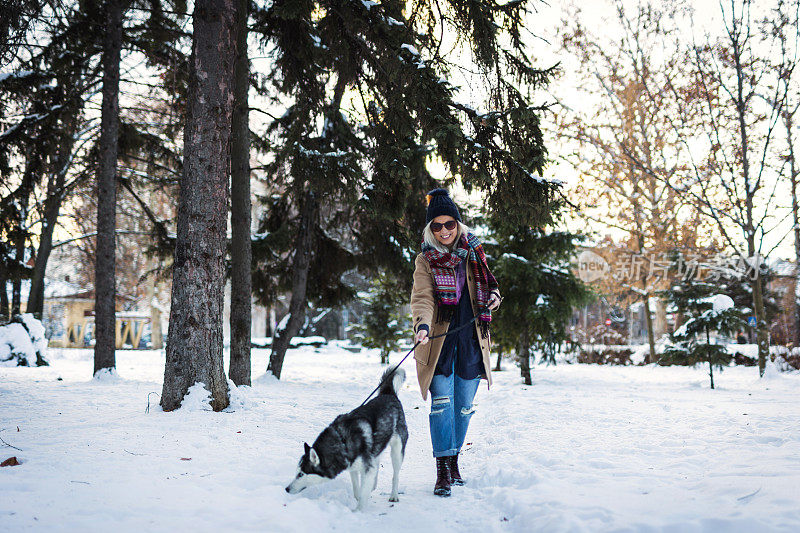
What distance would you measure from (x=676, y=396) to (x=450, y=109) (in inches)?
273

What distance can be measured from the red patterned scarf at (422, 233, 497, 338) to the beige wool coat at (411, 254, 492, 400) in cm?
4

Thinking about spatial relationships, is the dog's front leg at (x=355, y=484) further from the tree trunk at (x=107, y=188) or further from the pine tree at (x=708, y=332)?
the pine tree at (x=708, y=332)

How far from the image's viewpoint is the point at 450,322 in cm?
392

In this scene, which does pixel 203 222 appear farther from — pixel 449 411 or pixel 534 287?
pixel 534 287

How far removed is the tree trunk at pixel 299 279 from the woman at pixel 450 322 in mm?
7045

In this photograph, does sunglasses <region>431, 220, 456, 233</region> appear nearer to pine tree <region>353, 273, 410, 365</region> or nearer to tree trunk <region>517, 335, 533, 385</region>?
tree trunk <region>517, 335, 533, 385</region>

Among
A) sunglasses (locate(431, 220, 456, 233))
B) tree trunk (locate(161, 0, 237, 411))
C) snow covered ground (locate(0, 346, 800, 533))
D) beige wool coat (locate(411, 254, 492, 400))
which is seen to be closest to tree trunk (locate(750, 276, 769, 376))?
snow covered ground (locate(0, 346, 800, 533))

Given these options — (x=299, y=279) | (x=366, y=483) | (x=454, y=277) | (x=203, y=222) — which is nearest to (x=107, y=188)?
(x=299, y=279)

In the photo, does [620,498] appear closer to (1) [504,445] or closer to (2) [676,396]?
(1) [504,445]

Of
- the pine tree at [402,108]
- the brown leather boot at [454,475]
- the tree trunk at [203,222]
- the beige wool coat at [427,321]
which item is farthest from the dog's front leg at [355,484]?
the pine tree at [402,108]

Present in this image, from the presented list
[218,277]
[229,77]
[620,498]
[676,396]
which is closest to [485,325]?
[620,498]

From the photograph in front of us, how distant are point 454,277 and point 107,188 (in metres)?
8.38

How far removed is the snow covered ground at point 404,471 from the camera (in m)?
2.78

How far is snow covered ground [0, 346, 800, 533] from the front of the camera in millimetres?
2779
